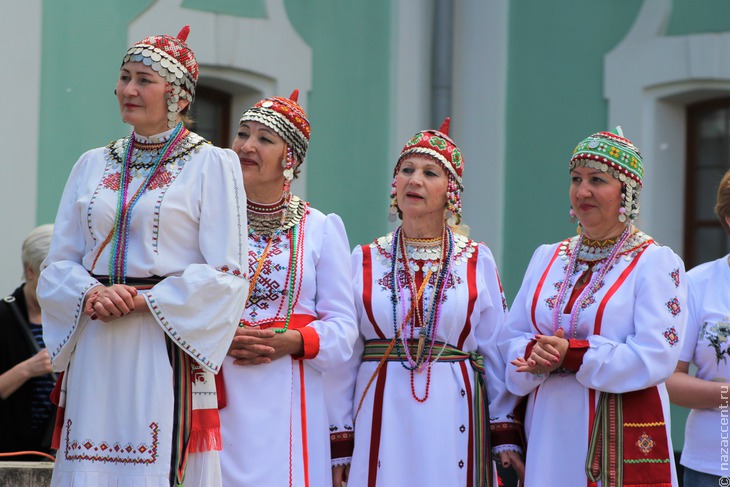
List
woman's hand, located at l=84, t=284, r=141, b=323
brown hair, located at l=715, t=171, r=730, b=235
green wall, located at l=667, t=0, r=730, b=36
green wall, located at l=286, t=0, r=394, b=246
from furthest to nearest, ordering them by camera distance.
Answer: green wall, located at l=286, t=0, r=394, b=246 < green wall, located at l=667, t=0, r=730, b=36 < brown hair, located at l=715, t=171, r=730, b=235 < woman's hand, located at l=84, t=284, r=141, b=323

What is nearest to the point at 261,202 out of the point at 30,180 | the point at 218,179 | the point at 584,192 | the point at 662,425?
the point at 218,179

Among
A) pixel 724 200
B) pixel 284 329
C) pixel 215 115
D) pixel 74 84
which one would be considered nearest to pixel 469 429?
pixel 284 329

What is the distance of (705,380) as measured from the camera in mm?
5641

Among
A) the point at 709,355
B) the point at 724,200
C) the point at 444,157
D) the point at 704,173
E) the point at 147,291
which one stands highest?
the point at 704,173

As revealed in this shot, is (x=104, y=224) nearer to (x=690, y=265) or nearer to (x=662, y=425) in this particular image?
(x=662, y=425)

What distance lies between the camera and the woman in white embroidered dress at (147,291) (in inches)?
176

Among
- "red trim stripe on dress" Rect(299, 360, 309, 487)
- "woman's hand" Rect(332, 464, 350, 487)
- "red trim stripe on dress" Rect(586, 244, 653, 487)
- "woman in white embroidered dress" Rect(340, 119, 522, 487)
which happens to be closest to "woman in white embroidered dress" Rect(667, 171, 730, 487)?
"red trim stripe on dress" Rect(586, 244, 653, 487)

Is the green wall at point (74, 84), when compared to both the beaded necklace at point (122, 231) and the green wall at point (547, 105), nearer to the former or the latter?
the green wall at point (547, 105)

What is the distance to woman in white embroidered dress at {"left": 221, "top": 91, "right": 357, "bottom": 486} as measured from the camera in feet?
16.8

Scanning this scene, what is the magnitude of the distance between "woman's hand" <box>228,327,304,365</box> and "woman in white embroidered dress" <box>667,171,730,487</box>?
162cm

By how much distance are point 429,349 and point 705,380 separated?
3.73 feet

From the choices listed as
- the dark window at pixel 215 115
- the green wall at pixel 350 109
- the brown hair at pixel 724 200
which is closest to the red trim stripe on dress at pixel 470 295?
the brown hair at pixel 724 200

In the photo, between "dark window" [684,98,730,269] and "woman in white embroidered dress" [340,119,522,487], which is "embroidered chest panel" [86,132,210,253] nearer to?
"woman in white embroidered dress" [340,119,522,487]

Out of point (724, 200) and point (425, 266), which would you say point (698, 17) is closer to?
point (724, 200)
